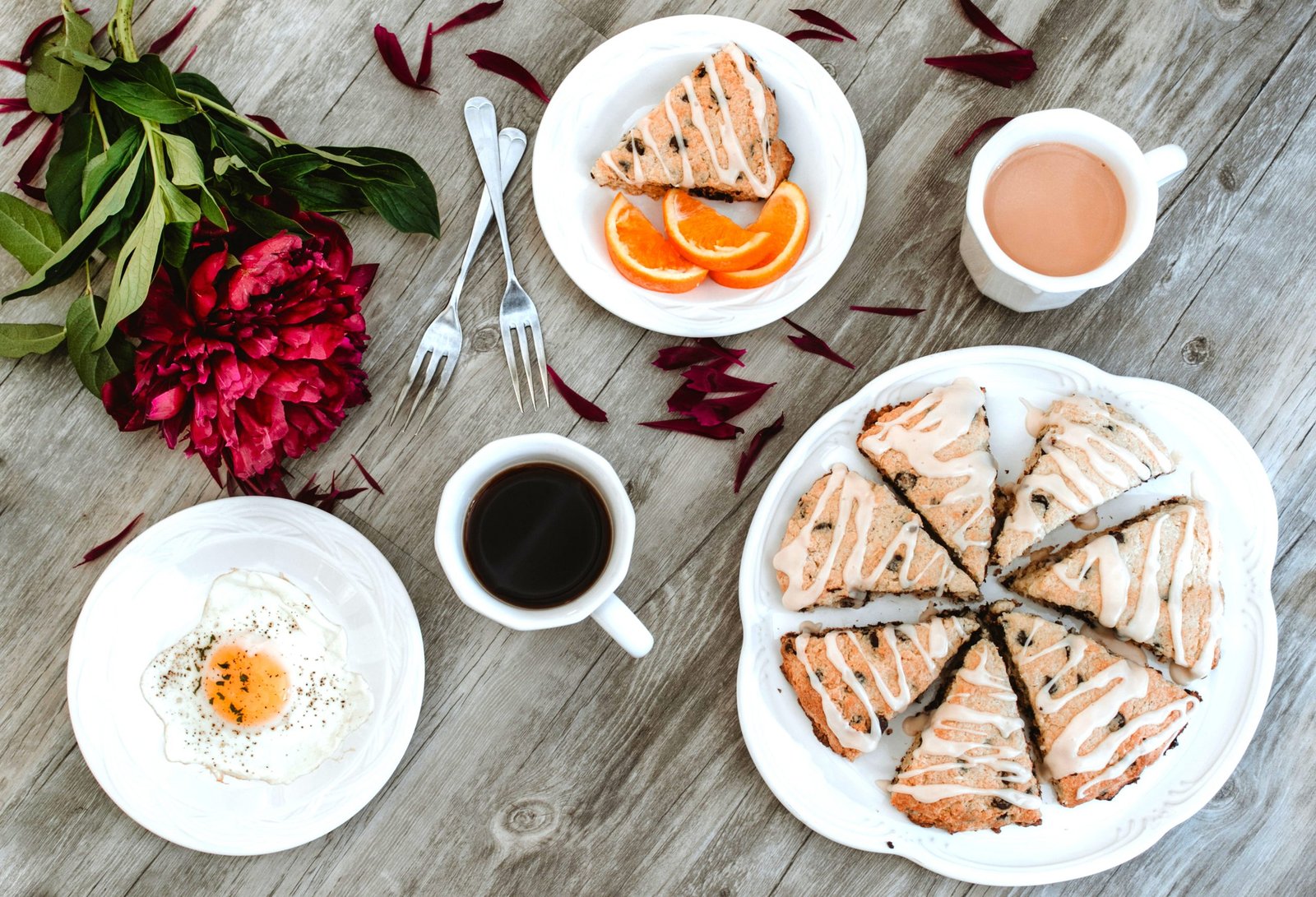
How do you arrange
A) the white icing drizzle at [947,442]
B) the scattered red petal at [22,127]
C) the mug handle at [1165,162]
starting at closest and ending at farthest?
the mug handle at [1165,162] < the white icing drizzle at [947,442] < the scattered red petal at [22,127]

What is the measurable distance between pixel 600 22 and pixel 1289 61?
67.8 inches

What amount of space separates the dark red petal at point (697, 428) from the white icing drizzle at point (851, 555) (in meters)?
0.27

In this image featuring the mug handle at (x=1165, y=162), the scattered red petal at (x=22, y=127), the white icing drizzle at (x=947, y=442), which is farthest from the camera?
the scattered red petal at (x=22, y=127)

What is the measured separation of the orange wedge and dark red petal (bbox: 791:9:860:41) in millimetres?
430

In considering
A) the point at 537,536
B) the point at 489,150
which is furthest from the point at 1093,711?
the point at 489,150

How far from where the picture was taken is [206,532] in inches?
81.4

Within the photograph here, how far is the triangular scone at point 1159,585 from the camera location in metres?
2.02

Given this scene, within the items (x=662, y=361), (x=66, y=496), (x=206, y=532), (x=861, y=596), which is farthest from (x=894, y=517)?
(x=66, y=496)

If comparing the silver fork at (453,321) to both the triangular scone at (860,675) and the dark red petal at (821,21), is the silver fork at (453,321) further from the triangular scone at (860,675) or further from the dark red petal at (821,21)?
the triangular scone at (860,675)

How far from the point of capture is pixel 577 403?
216 centimetres

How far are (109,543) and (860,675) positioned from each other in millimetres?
1819

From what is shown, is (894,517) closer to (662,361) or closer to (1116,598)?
(1116,598)

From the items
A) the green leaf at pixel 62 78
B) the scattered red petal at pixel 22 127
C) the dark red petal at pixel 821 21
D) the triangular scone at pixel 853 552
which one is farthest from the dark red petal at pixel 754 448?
the scattered red petal at pixel 22 127

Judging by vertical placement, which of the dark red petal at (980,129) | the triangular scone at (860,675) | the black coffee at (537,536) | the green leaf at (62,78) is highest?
the dark red petal at (980,129)
